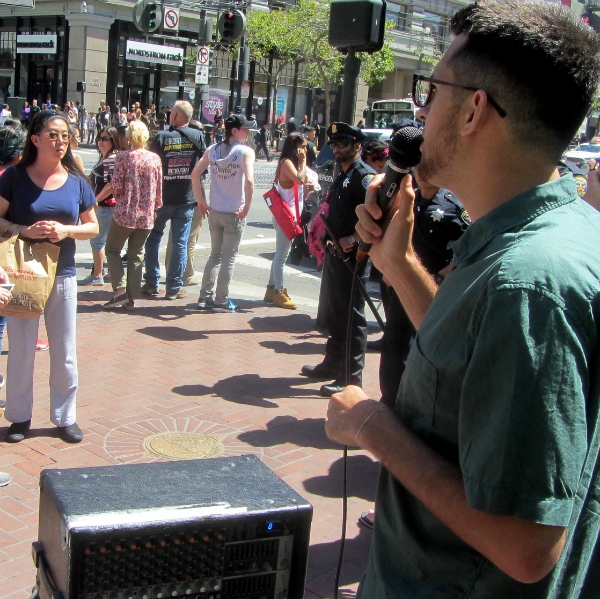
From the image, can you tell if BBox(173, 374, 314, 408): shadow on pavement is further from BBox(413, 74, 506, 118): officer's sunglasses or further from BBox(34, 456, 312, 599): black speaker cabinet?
BBox(413, 74, 506, 118): officer's sunglasses

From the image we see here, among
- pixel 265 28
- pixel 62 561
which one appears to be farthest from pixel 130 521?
pixel 265 28

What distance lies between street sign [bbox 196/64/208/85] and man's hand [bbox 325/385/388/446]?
19673 millimetres

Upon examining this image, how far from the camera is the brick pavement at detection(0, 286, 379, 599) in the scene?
12.7 ft

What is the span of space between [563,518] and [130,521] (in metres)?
0.95

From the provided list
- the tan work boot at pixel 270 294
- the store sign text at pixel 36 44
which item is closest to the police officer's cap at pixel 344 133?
the tan work boot at pixel 270 294

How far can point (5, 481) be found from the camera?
417cm

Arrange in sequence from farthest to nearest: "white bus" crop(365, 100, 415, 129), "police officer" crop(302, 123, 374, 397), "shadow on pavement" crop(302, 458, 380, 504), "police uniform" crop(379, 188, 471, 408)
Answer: "white bus" crop(365, 100, 415, 129) → "police officer" crop(302, 123, 374, 397) → "shadow on pavement" crop(302, 458, 380, 504) → "police uniform" crop(379, 188, 471, 408)

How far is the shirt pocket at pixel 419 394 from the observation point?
1397 mm

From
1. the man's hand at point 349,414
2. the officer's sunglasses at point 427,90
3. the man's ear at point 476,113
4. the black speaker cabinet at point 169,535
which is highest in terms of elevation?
the officer's sunglasses at point 427,90

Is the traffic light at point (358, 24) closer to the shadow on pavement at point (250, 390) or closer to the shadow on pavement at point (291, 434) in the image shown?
the shadow on pavement at point (250, 390)

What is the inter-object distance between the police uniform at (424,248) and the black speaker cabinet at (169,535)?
232 centimetres

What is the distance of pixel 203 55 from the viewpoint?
779 inches

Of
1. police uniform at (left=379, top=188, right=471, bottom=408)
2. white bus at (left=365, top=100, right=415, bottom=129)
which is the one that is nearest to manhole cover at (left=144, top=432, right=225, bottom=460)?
police uniform at (left=379, top=188, right=471, bottom=408)

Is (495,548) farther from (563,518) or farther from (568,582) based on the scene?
(568,582)
